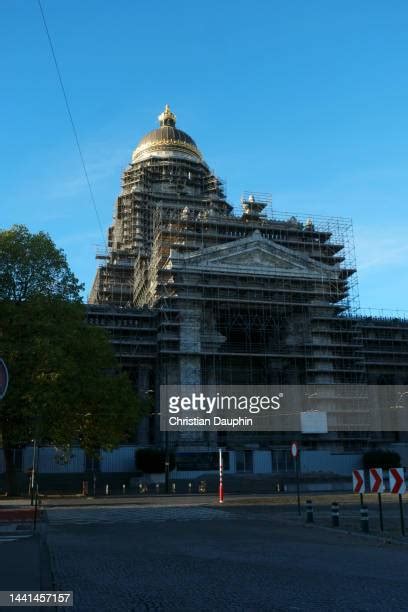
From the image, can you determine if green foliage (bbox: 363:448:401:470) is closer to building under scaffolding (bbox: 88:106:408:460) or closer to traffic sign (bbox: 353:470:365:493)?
building under scaffolding (bbox: 88:106:408:460)

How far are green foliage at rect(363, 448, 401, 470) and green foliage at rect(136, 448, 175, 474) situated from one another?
58.6 feet

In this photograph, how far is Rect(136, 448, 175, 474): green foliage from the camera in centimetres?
5356

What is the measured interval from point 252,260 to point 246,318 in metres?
6.21

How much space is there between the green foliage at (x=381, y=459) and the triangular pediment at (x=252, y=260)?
19.5 m

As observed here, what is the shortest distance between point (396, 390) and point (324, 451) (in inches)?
620

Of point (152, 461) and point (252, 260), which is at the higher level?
point (252, 260)

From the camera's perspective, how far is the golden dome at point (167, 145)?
92.6m

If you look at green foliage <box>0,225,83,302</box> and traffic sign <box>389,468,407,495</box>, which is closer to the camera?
traffic sign <box>389,468,407,495</box>

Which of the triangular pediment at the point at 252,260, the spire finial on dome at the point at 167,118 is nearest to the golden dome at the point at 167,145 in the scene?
the spire finial on dome at the point at 167,118

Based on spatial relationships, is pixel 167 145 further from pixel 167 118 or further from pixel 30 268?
pixel 30 268

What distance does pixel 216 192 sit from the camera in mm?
90938

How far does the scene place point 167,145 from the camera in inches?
3649

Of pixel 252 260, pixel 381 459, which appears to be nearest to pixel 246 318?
pixel 252 260

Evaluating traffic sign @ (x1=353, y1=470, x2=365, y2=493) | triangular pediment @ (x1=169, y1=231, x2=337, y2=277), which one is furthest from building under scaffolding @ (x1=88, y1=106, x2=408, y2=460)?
traffic sign @ (x1=353, y1=470, x2=365, y2=493)
